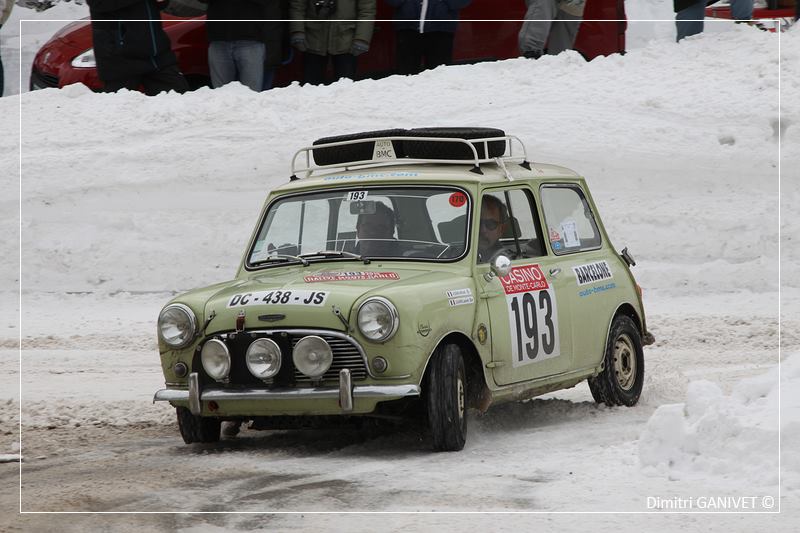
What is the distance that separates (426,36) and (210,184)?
3.06 m

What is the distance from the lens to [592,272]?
32.0 ft

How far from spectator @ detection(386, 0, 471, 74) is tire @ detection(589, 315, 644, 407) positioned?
698cm

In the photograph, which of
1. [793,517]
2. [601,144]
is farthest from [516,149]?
[793,517]

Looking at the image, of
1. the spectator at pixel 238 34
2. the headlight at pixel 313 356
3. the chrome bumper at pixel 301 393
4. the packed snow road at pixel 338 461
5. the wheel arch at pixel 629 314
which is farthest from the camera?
the spectator at pixel 238 34

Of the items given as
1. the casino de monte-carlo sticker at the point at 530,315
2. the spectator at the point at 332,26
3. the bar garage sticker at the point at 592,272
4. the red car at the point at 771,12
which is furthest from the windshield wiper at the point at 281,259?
the red car at the point at 771,12

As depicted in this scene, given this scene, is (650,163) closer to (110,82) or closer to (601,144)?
(601,144)

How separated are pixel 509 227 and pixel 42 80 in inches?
425

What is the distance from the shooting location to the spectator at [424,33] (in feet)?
53.6

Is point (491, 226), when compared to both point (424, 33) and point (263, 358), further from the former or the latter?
point (424, 33)

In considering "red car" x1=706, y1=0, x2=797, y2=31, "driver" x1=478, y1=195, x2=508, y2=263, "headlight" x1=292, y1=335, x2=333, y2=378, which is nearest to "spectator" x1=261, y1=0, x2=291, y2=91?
"red car" x1=706, y1=0, x2=797, y2=31

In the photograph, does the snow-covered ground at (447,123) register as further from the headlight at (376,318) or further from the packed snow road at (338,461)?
the headlight at (376,318)

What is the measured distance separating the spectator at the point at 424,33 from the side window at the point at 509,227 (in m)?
7.25

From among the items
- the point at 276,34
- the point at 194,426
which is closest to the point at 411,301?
the point at 194,426

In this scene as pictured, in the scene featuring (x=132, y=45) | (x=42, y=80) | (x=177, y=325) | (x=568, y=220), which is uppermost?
(x=132, y=45)
